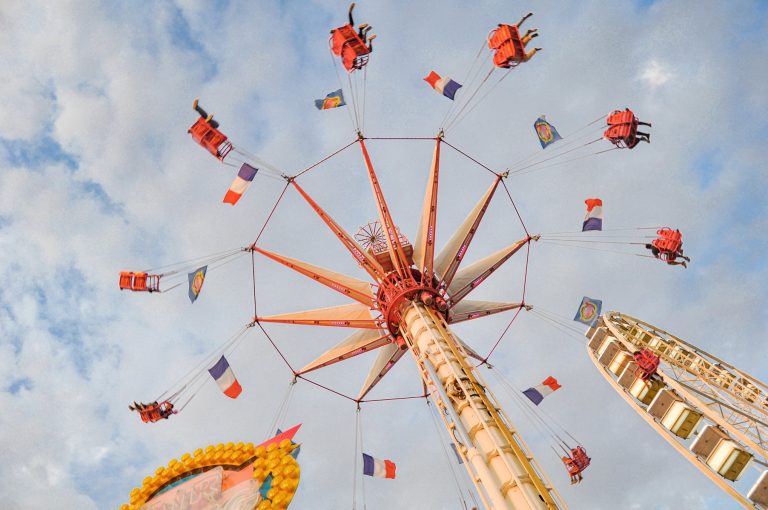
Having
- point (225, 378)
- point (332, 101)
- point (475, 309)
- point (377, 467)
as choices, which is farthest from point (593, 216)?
point (225, 378)

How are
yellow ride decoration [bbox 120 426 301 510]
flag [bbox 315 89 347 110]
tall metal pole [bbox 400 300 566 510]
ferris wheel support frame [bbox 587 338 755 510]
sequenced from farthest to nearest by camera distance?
1. flag [bbox 315 89 347 110]
2. ferris wheel support frame [bbox 587 338 755 510]
3. yellow ride decoration [bbox 120 426 301 510]
4. tall metal pole [bbox 400 300 566 510]

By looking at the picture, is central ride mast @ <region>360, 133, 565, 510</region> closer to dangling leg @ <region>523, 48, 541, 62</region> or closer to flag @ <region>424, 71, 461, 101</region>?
flag @ <region>424, 71, 461, 101</region>

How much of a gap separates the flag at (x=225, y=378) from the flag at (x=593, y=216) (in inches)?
634

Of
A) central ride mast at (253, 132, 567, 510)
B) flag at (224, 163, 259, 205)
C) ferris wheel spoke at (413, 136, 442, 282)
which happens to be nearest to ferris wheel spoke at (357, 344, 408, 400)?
central ride mast at (253, 132, 567, 510)

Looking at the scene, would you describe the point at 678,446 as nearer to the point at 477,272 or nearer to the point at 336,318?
the point at 477,272

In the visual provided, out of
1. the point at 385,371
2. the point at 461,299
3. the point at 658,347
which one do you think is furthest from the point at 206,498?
the point at 658,347

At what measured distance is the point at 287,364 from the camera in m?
24.3

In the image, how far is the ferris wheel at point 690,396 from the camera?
20.8 meters

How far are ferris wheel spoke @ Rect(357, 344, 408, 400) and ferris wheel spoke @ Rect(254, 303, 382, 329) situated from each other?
1.83m

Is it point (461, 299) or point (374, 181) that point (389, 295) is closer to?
point (461, 299)

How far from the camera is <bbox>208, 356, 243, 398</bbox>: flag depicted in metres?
22.1

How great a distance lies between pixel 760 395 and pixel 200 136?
29.0 metres

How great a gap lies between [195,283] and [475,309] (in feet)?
39.7

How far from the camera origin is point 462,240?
76.5 ft
